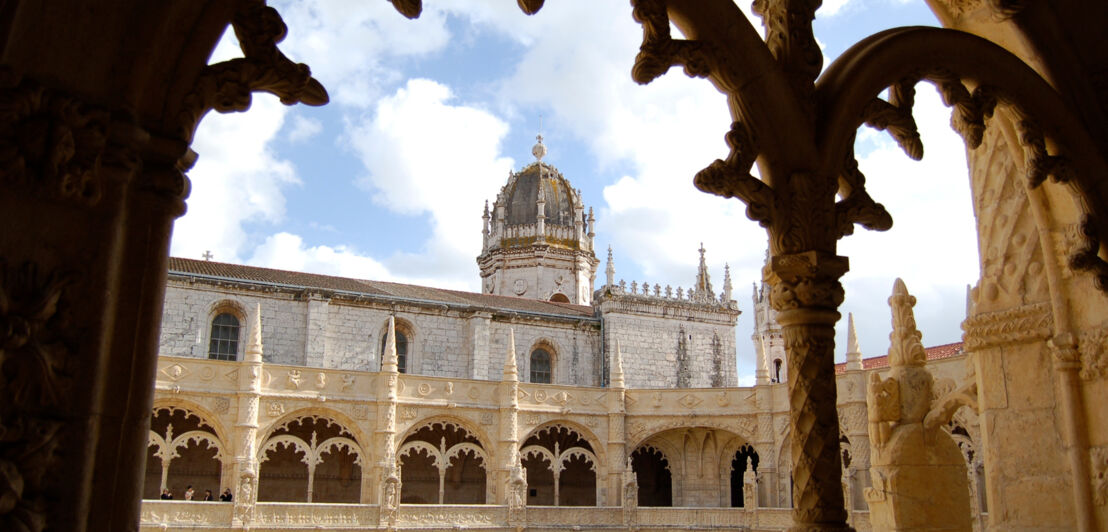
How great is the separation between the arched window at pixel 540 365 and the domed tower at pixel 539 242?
24.0 ft

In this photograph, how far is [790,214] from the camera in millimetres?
3701

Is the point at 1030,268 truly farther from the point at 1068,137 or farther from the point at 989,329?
the point at 1068,137

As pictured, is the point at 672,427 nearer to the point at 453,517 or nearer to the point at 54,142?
the point at 453,517

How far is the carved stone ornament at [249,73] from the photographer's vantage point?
2.64 metres

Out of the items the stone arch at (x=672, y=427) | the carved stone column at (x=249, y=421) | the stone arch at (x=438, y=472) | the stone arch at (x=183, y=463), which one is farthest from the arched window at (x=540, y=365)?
the carved stone column at (x=249, y=421)

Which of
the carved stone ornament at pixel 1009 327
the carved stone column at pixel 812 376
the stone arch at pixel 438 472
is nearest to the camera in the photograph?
the carved stone column at pixel 812 376

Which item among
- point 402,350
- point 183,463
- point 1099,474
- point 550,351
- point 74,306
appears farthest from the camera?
point 550,351

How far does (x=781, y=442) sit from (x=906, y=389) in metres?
19.9

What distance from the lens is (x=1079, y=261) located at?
471 centimetres

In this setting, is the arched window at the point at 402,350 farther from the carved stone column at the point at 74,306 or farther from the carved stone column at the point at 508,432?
the carved stone column at the point at 74,306

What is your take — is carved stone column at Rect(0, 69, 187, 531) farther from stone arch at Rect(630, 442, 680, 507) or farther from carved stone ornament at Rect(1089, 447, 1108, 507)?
stone arch at Rect(630, 442, 680, 507)

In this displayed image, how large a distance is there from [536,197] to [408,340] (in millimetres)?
12880

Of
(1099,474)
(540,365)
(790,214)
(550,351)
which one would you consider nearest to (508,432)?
(540,365)

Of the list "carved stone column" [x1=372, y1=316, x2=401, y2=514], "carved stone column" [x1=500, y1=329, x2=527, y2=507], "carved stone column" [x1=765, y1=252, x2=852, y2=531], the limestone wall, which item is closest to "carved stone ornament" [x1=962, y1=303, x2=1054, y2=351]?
"carved stone column" [x1=765, y1=252, x2=852, y2=531]
